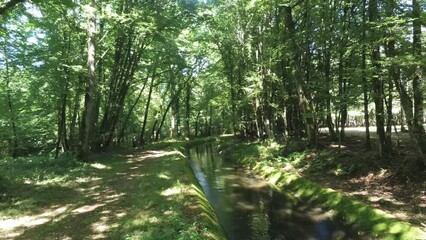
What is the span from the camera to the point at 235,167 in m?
20.7

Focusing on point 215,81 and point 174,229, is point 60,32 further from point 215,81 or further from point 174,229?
point 215,81

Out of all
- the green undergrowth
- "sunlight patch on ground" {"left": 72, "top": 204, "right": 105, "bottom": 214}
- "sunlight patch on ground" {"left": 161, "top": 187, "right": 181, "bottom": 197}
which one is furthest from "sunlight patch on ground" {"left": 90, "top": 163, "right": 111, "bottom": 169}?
the green undergrowth

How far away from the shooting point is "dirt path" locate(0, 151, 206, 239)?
282 inches

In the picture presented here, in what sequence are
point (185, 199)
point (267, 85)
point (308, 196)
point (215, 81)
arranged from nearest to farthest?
point (185, 199), point (308, 196), point (267, 85), point (215, 81)

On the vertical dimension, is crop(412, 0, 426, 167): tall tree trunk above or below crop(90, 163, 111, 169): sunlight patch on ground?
above

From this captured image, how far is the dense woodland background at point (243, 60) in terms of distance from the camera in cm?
1029

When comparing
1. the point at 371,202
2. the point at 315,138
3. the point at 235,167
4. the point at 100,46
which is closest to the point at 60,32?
the point at 100,46

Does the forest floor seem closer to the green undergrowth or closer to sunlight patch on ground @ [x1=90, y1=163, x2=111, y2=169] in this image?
the green undergrowth

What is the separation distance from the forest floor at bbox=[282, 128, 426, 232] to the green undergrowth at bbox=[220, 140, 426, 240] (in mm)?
76

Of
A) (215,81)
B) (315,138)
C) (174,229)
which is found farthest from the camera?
(215,81)

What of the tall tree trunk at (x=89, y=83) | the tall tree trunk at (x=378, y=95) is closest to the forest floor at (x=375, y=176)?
the tall tree trunk at (x=378, y=95)

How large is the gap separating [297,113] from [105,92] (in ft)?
43.0

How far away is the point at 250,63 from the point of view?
1014 inches

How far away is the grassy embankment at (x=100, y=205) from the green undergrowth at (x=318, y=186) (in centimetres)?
381
